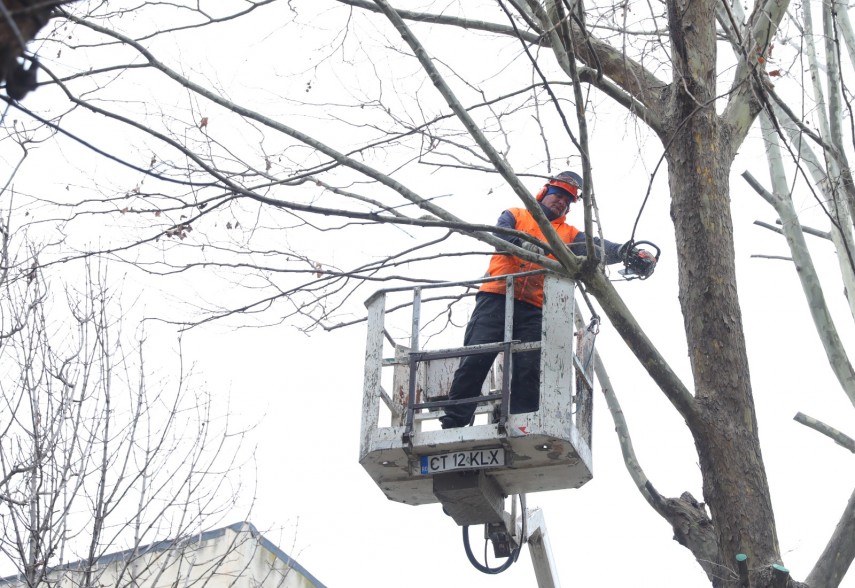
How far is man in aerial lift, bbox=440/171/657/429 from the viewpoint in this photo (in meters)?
7.02

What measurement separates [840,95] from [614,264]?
1.80 metres

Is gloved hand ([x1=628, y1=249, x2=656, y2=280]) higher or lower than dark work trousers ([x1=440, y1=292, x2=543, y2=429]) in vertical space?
higher

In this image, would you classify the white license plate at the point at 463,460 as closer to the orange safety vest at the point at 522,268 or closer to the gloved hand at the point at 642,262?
the orange safety vest at the point at 522,268

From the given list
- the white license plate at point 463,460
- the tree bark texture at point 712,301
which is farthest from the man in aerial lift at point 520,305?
the tree bark texture at point 712,301

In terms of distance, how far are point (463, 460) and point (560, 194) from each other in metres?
1.94

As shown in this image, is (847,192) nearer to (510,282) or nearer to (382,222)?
(510,282)

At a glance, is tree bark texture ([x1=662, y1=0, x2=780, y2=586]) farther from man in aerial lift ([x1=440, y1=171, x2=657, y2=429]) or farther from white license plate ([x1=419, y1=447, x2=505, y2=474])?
white license plate ([x1=419, y1=447, x2=505, y2=474])

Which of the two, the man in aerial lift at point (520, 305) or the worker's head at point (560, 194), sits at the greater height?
the worker's head at point (560, 194)

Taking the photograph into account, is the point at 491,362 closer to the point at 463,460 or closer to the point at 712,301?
the point at 463,460

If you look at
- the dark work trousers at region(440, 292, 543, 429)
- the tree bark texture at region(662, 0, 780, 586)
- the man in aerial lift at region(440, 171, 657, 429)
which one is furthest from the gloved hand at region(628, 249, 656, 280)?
the tree bark texture at region(662, 0, 780, 586)

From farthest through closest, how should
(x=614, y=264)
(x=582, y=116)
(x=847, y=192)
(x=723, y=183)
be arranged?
1. (x=614, y=264)
2. (x=847, y=192)
3. (x=723, y=183)
4. (x=582, y=116)

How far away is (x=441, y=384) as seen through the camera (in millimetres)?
7422

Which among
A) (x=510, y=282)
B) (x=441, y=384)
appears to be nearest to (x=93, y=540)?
(x=441, y=384)

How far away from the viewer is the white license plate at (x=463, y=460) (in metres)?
6.67
